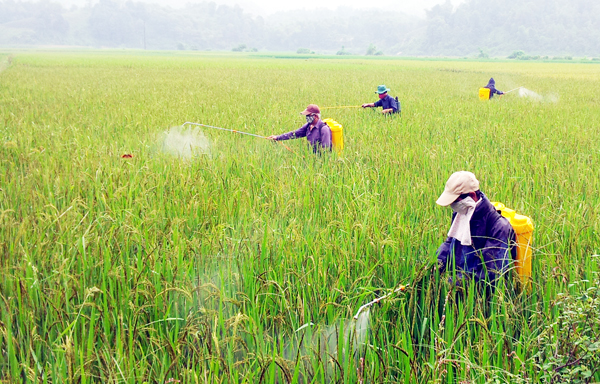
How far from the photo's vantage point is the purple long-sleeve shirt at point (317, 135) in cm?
593

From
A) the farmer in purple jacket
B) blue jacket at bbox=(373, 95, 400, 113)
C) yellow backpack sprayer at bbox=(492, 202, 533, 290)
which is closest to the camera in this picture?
yellow backpack sprayer at bbox=(492, 202, 533, 290)

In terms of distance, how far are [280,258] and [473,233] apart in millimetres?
1084

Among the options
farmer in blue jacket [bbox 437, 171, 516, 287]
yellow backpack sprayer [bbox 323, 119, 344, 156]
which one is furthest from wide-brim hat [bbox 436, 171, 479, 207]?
yellow backpack sprayer [bbox 323, 119, 344, 156]

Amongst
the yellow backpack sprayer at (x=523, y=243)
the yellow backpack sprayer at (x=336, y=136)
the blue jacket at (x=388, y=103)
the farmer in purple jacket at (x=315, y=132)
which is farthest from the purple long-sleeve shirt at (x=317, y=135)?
the blue jacket at (x=388, y=103)

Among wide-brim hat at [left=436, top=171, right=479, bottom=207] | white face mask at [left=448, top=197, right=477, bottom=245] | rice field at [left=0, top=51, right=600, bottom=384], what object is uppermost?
wide-brim hat at [left=436, top=171, right=479, bottom=207]

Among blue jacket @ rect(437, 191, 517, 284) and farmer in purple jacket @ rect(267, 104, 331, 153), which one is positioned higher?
farmer in purple jacket @ rect(267, 104, 331, 153)

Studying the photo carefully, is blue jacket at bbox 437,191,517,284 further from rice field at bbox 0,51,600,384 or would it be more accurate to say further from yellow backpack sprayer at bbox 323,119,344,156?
yellow backpack sprayer at bbox 323,119,344,156

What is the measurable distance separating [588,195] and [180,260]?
345 cm

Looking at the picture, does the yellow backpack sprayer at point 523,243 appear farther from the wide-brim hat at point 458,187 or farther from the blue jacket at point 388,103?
the blue jacket at point 388,103

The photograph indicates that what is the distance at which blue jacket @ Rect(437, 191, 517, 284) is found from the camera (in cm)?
260

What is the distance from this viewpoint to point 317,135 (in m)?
6.07

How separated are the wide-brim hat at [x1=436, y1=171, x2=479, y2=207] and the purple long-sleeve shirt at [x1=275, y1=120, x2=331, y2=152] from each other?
3311 millimetres

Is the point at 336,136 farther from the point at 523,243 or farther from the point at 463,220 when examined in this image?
the point at 523,243

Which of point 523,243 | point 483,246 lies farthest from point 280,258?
point 523,243
